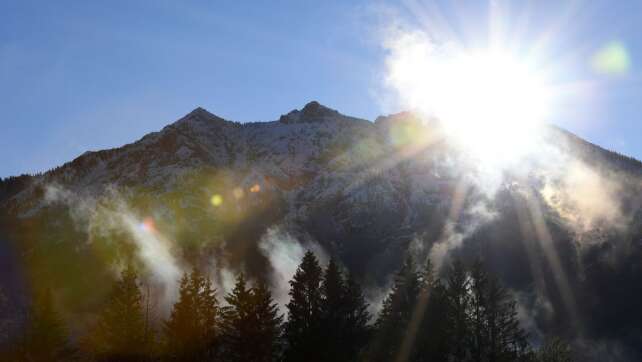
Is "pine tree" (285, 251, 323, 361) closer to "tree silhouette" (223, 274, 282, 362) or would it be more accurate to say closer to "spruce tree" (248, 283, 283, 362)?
"spruce tree" (248, 283, 283, 362)

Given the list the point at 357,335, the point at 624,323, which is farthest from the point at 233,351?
the point at 624,323

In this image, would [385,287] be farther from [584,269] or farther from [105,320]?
[105,320]

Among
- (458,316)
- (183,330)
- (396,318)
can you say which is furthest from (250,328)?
(458,316)

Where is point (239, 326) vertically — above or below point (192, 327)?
below

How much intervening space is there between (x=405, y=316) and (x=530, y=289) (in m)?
148

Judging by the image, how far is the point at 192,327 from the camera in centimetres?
4916

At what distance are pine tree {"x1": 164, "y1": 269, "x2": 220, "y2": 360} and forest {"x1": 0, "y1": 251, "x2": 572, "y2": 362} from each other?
0.07 meters

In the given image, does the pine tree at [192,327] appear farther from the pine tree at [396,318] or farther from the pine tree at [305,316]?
the pine tree at [396,318]

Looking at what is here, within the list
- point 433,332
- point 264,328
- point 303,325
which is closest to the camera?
point 264,328

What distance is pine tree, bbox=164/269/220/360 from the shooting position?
160ft

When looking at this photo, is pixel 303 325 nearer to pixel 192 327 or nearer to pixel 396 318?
pixel 192 327

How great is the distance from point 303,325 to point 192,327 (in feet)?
27.1

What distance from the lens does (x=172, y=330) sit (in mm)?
49344

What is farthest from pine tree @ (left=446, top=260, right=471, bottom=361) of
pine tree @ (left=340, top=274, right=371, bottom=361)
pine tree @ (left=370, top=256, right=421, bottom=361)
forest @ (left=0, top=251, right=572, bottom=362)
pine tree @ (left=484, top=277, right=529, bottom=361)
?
pine tree @ (left=340, top=274, right=371, bottom=361)
